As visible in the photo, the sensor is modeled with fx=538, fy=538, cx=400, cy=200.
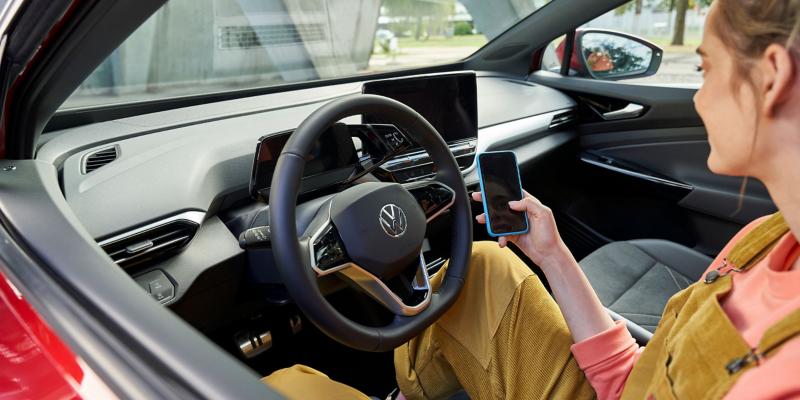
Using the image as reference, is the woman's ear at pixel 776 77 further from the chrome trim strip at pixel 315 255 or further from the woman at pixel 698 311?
the chrome trim strip at pixel 315 255

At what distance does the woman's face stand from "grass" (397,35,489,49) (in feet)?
7.72

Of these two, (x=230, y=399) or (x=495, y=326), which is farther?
(x=495, y=326)

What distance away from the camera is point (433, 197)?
1251 mm

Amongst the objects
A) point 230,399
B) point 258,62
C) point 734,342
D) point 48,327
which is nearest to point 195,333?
point 230,399

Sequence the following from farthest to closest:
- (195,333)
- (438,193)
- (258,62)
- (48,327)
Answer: (258,62) < (438,193) < (48,327) < (195,333)

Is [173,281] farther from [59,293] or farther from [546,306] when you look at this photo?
[546,306]

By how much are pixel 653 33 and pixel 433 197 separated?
2.11m

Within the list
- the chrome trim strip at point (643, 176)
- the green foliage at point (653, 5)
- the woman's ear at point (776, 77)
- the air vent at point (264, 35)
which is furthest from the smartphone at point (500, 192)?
the air vent at point (264, 35)

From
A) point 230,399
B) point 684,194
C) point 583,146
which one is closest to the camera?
point 230,399

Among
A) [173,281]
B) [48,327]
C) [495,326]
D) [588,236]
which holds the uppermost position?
[48,327]

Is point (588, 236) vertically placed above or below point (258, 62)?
below

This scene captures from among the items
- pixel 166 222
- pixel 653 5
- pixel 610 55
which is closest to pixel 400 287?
pixel 166 222

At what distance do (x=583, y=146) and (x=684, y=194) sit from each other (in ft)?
1.79

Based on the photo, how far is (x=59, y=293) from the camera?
0.72 meters
